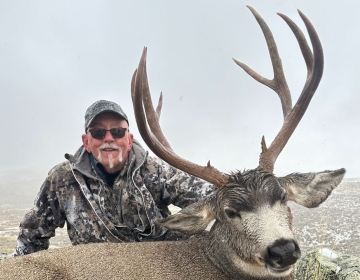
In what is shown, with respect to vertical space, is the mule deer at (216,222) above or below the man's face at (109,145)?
below

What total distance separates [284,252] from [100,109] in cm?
363

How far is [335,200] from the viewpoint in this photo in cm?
1755

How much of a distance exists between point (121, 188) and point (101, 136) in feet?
2.74

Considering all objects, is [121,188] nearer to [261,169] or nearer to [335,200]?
[261,169]

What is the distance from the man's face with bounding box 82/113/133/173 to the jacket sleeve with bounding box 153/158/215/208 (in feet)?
2.13

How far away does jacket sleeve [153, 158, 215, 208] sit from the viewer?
5.79 m

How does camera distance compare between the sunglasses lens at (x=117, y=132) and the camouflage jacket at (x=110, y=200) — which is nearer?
the camouflage jacket at (x=110, y=200)

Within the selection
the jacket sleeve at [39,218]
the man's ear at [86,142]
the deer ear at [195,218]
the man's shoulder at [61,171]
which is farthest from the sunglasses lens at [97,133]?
the deer ear at [195,218]

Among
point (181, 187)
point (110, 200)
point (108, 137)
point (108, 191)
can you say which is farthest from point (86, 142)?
point (181, 187)

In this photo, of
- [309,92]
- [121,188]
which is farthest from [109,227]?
[309,92]

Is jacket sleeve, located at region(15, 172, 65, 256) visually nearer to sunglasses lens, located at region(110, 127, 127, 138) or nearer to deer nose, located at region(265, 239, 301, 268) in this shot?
sunglasses lens, located at region(110, 127, 127, 138)

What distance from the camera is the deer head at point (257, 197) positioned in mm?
3811

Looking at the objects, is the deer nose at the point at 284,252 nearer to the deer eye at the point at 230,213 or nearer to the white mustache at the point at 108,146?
the deer eye at the point at 230,213

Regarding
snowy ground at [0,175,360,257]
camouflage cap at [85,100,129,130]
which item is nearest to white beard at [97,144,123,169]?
camouflage cap at [85,100,129,130]
